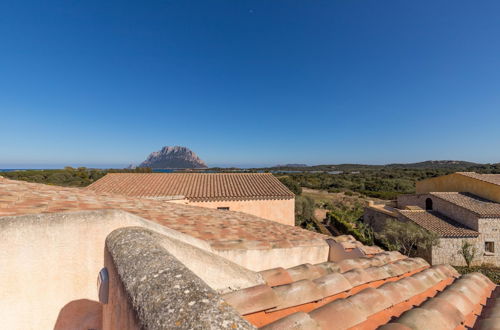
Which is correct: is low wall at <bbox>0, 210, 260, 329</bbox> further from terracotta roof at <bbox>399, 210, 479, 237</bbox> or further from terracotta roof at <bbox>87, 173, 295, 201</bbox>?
terracotta roof at <bbox>399, 210, 479, 237</bbox>

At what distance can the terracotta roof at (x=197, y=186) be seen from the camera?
12.5 metres

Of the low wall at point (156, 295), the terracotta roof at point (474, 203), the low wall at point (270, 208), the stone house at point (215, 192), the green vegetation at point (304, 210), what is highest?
the low wall at point (156, 295)

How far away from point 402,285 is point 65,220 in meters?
3.84

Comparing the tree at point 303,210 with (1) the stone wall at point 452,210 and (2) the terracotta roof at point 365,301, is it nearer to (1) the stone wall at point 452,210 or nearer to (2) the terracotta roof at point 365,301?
(1) the stone wall at point 452,210

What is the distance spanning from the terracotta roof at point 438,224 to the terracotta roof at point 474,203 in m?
1.54

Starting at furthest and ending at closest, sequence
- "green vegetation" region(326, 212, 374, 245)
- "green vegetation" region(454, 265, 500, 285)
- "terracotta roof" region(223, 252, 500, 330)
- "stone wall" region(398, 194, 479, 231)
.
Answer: "green vegetation" region(326, 212, 374, 245) < "stone wall" region(398, 194, 479, 231) < "green vegetation" region(454, 265, 500, 285) < "terracotta roof" region(223, 252, 500, 330)

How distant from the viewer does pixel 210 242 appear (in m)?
3.08

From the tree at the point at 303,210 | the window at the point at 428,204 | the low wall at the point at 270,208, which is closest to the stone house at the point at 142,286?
the low wall at the point at 270,208

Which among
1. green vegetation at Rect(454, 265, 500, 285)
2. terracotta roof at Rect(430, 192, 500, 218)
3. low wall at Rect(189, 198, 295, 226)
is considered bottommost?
green vegetation at Rect(454, 265, 500, 285)

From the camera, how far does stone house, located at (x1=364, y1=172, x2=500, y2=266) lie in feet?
52.1

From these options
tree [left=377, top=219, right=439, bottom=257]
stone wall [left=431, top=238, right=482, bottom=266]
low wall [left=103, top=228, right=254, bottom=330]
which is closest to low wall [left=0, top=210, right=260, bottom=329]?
low wall [left=103, top=228, right=254, bottom=330]

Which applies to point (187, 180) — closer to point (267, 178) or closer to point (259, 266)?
point (267, 178)

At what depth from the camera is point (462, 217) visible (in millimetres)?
17109

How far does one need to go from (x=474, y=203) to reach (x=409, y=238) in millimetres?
6911
